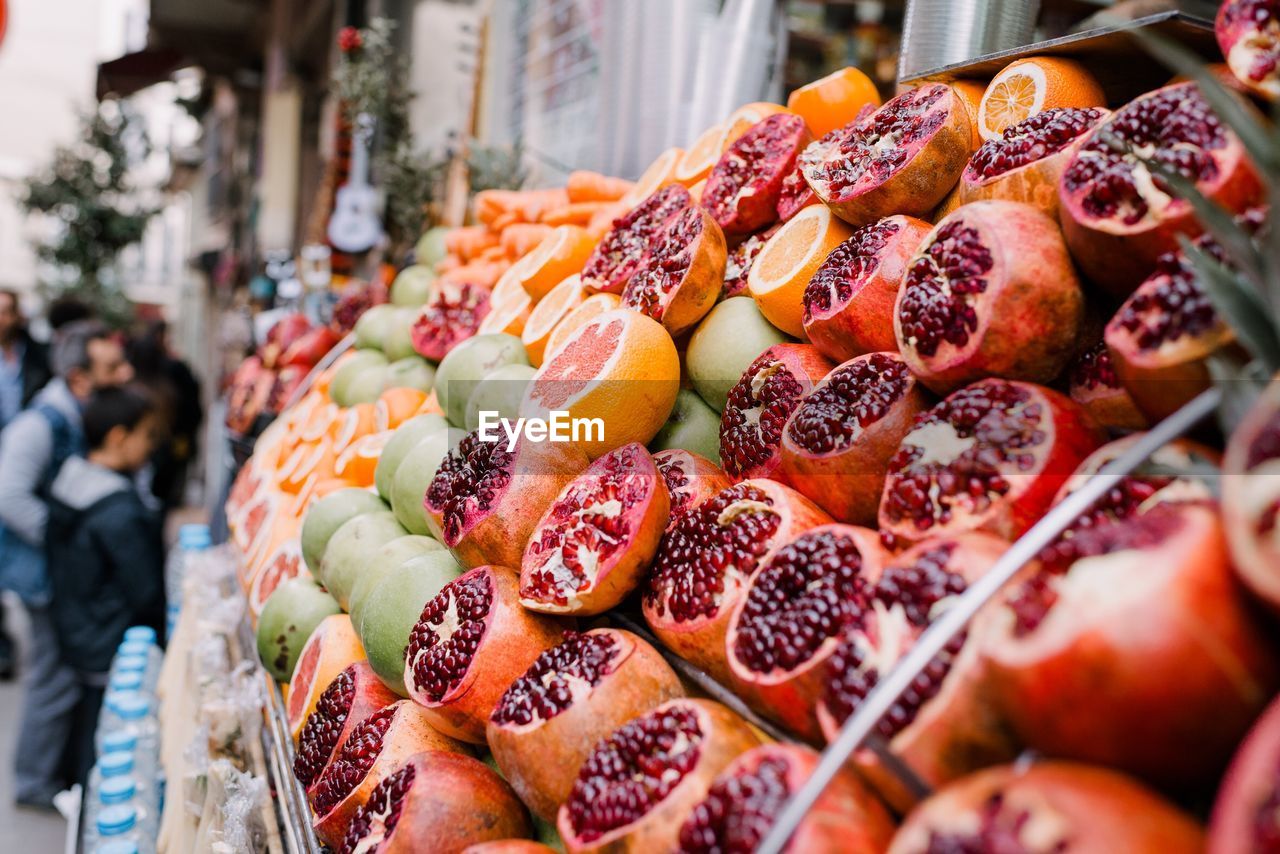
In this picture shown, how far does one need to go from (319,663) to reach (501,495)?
69cm

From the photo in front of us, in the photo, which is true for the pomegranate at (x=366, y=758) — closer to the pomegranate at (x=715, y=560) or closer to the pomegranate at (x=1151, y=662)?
the pomegranate at (x=715, y=560)

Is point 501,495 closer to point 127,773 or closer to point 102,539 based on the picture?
point 127,773

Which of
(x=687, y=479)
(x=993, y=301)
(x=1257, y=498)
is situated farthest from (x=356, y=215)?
(x=1257, y=498)

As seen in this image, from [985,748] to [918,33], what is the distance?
1.81 meters

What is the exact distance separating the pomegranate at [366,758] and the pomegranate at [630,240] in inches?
42.8

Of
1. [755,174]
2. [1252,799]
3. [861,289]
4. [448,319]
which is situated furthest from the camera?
[448,319]

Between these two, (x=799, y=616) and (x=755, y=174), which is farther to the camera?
(x=755, y=174)

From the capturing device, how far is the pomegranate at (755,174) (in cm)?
196

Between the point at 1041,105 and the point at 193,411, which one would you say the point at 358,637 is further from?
the point at 193,411

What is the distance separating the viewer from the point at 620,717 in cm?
124

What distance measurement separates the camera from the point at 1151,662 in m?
0.70

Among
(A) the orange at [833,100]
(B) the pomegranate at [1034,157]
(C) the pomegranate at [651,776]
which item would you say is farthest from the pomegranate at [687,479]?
(A) the orange at [833,100]

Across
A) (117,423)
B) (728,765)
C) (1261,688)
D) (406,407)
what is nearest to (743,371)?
(728,765)

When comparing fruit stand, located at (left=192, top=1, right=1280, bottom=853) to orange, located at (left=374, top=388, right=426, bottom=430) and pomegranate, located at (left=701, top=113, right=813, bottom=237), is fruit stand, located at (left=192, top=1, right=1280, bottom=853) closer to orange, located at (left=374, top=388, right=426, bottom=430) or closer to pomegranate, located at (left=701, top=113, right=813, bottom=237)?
pomegranate, located at (left=701, top=113, right=813, bottom=237)
